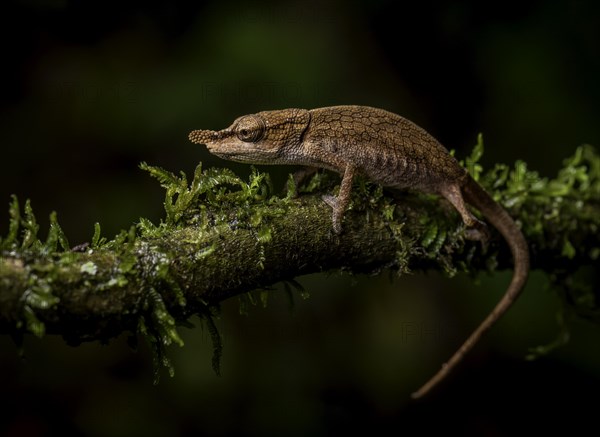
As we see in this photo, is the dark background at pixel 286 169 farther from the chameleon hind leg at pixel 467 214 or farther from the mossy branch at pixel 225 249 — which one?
the chameleon hind leg at pixel 467 214

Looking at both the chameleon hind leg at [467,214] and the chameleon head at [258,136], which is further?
the chameleon hind leg at [467,214]

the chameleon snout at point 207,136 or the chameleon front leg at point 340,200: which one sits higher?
the chameleon snout at point 207,136

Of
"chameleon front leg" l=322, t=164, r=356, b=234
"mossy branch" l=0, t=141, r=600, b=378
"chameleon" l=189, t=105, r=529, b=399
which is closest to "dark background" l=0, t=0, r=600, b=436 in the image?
"mossy branch" l=0, t=141, r=600, b=378

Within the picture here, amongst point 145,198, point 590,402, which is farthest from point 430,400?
point 145,198

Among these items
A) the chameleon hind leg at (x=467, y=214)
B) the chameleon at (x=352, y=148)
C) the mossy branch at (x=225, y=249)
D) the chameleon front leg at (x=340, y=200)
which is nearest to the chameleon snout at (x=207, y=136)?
the chameleon at (x=352, y=148)

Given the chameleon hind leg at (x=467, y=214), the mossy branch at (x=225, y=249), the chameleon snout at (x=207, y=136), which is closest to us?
the mossy branch at (x=225, y=249)

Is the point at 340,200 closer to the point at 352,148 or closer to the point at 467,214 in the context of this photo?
the point at 352,148

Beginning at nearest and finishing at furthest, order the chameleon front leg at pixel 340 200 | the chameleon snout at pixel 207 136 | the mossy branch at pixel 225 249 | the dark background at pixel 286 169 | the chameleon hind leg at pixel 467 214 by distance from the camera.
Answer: the mossy branch at pixel 225 249
the chameleon front leg at pixel 340 200
the chameleon snout at pixel 207 136
the chameleon hind leg at pixel 467 214
the dark background at pixel 286 169

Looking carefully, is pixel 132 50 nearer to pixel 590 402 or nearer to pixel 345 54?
pixel 345 54

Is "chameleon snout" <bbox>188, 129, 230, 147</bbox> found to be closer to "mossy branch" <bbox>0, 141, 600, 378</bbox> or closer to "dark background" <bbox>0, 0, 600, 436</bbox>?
"mossy branch" <bbox>0, 141, 600, 378</bbox>
